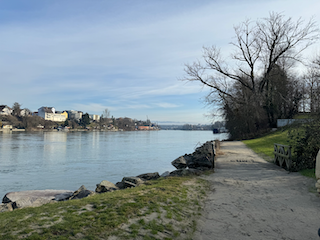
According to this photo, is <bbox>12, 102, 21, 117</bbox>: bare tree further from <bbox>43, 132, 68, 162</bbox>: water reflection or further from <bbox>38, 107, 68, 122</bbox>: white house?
<bbox>43, 132, 68, 162</bbox>: water reflection

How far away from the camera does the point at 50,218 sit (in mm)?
3980

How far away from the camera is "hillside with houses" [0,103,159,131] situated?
83.6m

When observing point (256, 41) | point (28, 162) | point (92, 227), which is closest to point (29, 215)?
point (92, 227)

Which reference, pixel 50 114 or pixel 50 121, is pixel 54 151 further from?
pixel 50 114

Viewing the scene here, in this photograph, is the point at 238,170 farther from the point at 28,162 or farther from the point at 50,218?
the point at 28,162

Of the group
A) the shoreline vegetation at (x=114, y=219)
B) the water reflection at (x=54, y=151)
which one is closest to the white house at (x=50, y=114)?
the water reflection at (x=54, y=151)

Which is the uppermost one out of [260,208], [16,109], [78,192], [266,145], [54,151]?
[16,109]

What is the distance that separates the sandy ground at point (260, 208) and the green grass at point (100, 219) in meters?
0.60

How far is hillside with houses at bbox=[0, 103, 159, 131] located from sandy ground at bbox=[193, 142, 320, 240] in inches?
3206

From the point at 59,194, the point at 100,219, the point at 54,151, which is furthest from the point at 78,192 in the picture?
the point at 54,151

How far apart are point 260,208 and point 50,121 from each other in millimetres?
112300

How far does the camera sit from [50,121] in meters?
106

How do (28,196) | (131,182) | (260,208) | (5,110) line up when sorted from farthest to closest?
1. (5,110)
2. (131,182)
3. (28,196)
4. (260,208)

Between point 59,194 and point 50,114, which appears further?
point 50,114
